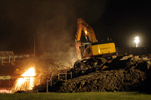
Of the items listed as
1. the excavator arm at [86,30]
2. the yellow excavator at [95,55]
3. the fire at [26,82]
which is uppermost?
the excavator arm at [86,30]

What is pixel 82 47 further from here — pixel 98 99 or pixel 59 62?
pixel 98 99

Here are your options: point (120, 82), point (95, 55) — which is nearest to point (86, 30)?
point (95, 55)

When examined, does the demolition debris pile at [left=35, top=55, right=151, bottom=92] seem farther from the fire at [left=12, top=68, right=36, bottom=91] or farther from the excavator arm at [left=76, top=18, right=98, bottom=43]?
the excavator arm at [left=76, top=18, right=98, bottom=43]

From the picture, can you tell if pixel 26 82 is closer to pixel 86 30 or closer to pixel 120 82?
pixel 86 30

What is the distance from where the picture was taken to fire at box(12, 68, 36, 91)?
82.9 feet

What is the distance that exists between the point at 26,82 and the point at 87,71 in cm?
1189

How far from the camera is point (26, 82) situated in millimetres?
26266

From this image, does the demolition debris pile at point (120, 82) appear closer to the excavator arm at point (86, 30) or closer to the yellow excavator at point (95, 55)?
the yellow excavator at point (95, 55)

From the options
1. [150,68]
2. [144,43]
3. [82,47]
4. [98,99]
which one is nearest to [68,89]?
[98,99]

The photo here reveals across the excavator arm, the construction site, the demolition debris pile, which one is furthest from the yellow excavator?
the demolition debris pile

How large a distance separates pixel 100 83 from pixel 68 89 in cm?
335

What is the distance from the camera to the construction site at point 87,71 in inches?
559

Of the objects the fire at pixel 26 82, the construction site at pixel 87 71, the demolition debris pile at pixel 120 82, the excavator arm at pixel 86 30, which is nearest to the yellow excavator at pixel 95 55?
the construction site at pixel 87 71

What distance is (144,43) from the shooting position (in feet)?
149
